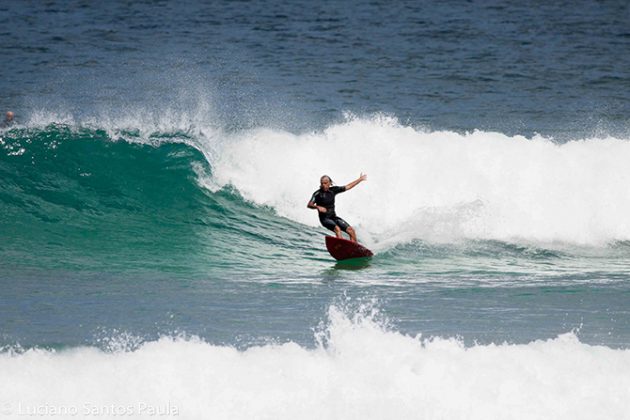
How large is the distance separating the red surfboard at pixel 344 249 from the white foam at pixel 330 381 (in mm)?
4522

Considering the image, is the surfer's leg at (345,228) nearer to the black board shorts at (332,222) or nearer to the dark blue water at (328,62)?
the black board shorts at (332,222)

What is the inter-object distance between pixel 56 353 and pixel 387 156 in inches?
454

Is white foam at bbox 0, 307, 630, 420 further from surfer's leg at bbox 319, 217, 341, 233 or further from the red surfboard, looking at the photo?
surfer's leg at bbox 319, 217, 341, 233

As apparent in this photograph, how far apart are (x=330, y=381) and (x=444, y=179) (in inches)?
437

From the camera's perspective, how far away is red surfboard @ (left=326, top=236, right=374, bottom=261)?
47.3 feet

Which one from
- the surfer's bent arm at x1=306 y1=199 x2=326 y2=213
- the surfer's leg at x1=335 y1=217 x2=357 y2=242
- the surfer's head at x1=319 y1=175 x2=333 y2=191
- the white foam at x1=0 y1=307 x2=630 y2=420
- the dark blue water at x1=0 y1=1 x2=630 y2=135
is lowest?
the white foam at x1=0 y1=307 x2=630 y2=420

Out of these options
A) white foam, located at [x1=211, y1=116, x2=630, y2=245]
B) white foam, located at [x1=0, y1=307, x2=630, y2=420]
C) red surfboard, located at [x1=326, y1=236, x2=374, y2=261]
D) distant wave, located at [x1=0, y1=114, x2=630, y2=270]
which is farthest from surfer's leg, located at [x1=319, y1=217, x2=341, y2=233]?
white foam, located at [x1=0, y1=307, x2=630, y2=420]

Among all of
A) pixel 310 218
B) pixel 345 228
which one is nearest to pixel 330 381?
pixel 345 228

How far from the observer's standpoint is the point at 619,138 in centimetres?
2294

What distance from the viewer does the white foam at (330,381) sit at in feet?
29.6

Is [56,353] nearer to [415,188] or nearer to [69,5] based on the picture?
[415,188]

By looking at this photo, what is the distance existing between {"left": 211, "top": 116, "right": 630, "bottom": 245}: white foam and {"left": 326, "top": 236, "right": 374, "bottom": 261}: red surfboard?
1940 mm

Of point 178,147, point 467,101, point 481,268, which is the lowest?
point 481,268

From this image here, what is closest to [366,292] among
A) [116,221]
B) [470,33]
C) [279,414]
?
[279,414]
